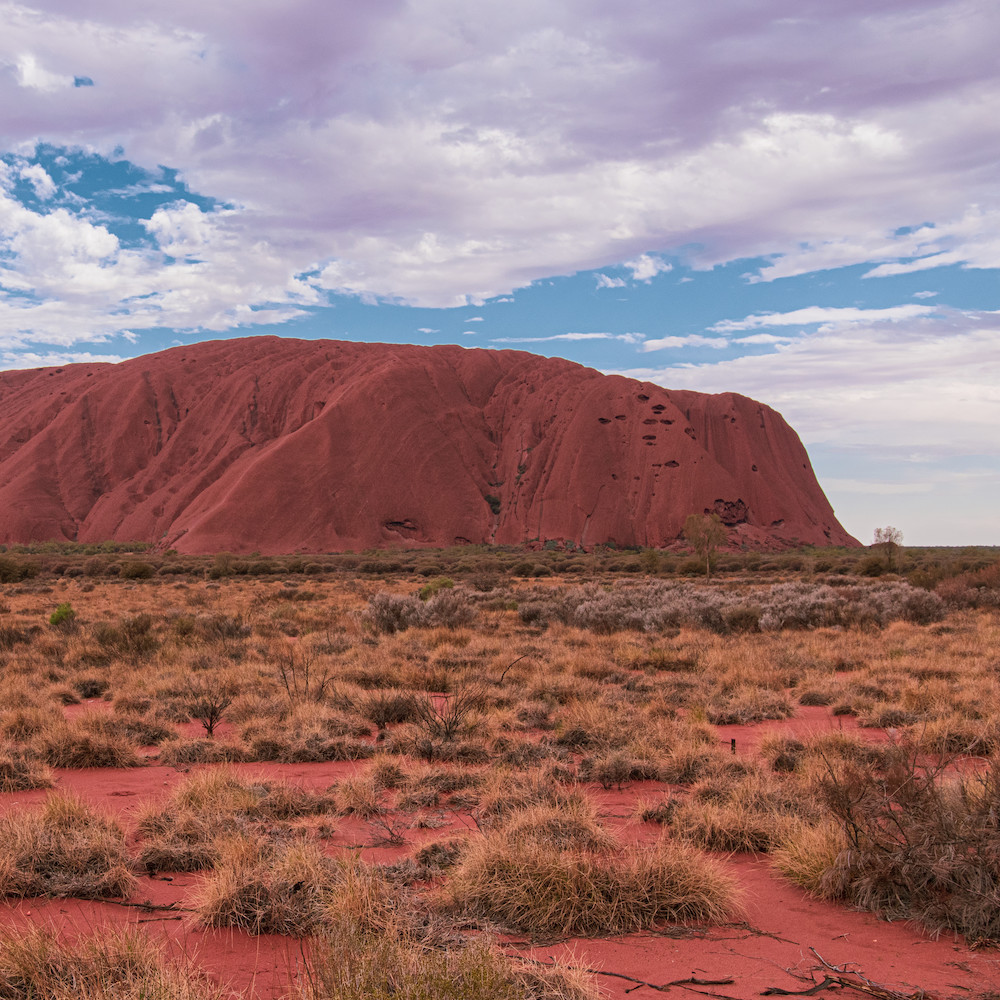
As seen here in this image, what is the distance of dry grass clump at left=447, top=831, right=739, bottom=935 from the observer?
4.00m

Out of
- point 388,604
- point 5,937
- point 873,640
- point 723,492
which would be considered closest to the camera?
point 5,937

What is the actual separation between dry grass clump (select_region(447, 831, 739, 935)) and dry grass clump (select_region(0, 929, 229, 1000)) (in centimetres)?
143

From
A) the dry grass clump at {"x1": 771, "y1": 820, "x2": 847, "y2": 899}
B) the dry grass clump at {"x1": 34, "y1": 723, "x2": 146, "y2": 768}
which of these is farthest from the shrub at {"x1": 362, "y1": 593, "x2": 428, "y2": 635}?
the dry grass clump at {"x1": 771, "y1": 820, "x2": 847, "y2": 899}

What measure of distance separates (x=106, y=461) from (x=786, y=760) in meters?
84.7

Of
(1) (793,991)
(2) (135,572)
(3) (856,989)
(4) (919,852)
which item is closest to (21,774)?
(1) (793,991)

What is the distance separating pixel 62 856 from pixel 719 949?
376 centimetres

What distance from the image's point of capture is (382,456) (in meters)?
74.1

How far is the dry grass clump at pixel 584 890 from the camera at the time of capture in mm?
4000

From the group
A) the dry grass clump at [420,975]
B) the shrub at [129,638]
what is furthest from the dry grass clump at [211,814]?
the shrub at [129,638]

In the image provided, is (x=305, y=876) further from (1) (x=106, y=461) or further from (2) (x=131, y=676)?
(1) (x=106, y=461)

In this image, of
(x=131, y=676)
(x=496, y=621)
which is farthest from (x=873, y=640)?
(x=131, y=676)

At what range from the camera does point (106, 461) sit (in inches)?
3125

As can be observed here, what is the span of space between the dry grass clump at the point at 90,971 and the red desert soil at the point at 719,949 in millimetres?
286

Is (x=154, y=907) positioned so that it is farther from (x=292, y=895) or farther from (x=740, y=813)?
(x=740, y=813)
